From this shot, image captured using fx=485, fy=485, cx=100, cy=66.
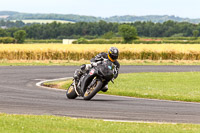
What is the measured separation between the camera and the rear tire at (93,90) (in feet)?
51.1

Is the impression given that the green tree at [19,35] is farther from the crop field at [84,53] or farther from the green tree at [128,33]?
the crop field at [84,53]

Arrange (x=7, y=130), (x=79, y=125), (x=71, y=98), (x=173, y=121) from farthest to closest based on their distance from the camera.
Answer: (x=71, y=98), (x=173, y=121), (x=79, y=125), (x=7, y=130)

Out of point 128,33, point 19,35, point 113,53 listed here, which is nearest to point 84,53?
point 113,53

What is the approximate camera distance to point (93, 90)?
15.7m

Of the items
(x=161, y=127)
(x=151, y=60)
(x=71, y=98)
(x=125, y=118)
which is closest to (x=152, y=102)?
(x=71, y=98)

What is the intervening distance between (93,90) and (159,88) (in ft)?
18.4

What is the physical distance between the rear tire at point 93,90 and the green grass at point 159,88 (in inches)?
113

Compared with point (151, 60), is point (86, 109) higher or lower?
higher

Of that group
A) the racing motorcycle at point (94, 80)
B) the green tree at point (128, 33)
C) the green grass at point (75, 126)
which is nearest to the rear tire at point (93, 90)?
the racing motorcycle at point (94, 80)

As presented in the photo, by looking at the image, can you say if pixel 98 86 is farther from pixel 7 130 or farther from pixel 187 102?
pixel 7 130

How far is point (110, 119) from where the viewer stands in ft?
38.7

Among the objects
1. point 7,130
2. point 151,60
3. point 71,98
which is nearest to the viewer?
point 7,130

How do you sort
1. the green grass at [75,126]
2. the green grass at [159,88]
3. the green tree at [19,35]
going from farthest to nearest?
the green tree at [19,35] → the green grass at [159,88] → the green grass at [75,126]

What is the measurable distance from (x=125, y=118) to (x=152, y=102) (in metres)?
4.24
